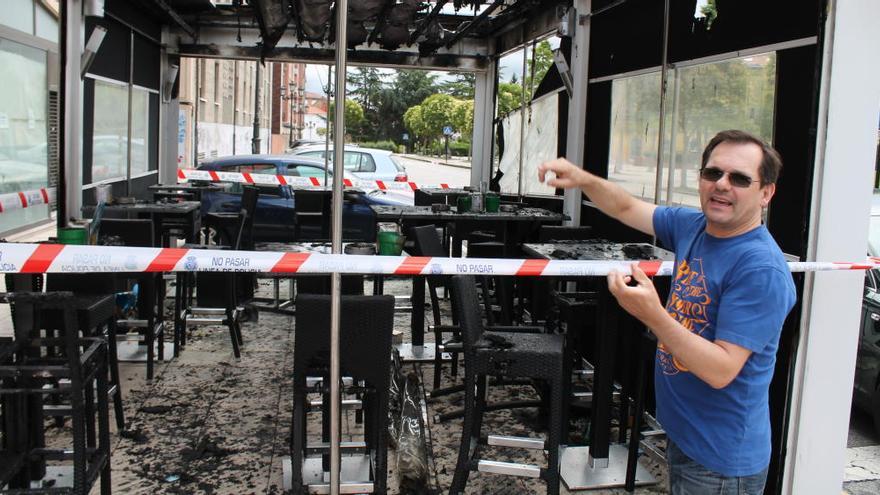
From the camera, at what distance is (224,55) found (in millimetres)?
10898

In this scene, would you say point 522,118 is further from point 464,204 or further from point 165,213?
point 165,213

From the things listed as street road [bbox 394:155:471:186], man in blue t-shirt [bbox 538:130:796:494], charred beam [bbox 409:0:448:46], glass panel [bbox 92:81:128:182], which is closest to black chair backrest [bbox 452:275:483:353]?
man in blue t-shirt [bbox 538:130:796:494]

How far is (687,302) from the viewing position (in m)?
2.17

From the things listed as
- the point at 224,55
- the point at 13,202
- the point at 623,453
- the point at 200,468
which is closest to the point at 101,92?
the point at 13,202

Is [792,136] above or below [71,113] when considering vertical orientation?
below

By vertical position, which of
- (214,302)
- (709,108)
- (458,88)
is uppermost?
(458,88)

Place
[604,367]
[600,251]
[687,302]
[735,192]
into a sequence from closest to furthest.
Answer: [735,192] → [687,302] → [604,367] → [600,251]

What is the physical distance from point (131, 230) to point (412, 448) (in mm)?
2899

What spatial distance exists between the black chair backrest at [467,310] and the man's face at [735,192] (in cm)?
172

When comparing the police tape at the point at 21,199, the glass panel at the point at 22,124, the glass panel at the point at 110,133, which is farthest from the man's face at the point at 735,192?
the glass panel at the point at 22,124

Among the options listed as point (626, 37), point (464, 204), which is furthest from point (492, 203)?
point (626, 37)

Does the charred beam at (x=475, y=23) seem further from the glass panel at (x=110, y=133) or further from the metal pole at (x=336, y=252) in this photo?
the metal pole at (x=336, y=252)

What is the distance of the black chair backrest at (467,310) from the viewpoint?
145 inches

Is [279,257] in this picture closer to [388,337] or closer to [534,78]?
[388,337]
